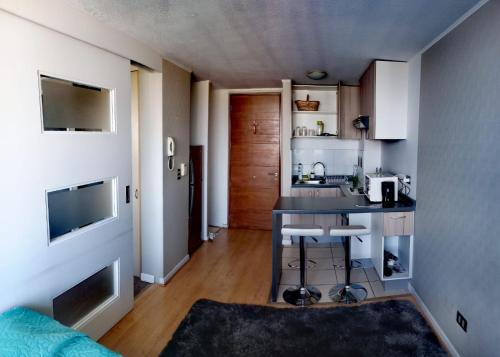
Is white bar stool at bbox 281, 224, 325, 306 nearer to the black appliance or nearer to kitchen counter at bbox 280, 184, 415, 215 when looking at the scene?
kitchen counter at bbox 280, 184, 415, 215

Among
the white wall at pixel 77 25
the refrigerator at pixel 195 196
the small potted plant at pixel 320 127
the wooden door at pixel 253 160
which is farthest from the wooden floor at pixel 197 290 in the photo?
the white wall at pixel 77 25

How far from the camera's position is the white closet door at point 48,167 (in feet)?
5.79

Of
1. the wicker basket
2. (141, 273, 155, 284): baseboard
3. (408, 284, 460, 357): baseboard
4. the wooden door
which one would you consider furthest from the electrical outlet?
the wooden door

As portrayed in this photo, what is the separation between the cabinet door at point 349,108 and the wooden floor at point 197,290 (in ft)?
6.36

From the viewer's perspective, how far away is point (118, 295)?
2.77 metres

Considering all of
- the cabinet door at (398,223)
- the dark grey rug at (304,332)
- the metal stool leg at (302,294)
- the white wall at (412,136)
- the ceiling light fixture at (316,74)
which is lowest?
the dark grey rug at (304,332)

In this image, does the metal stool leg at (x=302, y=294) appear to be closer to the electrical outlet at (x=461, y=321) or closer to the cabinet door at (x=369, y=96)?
the electrical outlet at (x=461, y=321)

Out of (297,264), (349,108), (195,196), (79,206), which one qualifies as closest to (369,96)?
(349,108)

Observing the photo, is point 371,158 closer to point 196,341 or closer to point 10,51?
point 196,341

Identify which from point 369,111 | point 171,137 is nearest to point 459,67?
point 369,111

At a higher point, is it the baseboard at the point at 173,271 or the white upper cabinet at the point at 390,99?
the white upper cabinet at the point at 390,99

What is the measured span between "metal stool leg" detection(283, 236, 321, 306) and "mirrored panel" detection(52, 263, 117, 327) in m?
1.60

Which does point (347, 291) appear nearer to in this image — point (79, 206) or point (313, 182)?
point (313, 182)

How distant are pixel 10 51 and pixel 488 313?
9.86 feet
